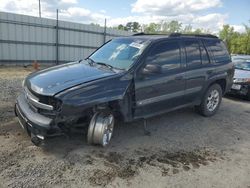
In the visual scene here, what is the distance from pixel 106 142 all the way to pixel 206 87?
2961 millimetres

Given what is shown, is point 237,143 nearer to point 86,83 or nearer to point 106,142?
point 106,142

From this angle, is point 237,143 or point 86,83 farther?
point 237,143

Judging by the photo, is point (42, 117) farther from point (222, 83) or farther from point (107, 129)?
point (222, 83)

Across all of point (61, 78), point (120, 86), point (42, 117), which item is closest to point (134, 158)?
point (120, 86)

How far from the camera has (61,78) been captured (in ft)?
13.1

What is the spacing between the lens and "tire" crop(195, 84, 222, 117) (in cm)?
612

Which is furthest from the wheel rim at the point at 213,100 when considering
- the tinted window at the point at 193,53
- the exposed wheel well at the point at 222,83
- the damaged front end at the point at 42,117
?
the damaged front end at the point at 42,117

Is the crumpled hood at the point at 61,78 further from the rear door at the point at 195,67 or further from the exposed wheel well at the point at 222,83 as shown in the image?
the exposed wheel well at the point at 222,83

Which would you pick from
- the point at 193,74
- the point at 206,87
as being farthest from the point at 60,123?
the point at 206,87

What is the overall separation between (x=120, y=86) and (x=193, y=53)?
7.42 feet

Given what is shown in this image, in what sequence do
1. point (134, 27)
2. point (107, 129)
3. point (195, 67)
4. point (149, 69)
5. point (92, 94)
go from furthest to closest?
point (134, 27) → point (195, 67) → point (149, 69) → point (107, 129) → point (92, 94)

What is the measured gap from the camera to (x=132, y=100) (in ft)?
14.4

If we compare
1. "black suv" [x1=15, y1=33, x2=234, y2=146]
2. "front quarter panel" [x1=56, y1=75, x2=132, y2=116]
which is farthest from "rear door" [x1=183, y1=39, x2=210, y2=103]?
"front quarter panel" [x1=56, y1=75, x2=132, y2=116]

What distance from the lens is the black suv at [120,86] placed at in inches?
145
